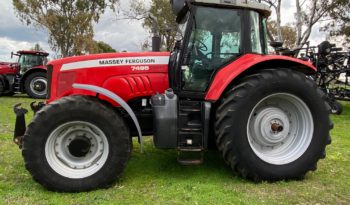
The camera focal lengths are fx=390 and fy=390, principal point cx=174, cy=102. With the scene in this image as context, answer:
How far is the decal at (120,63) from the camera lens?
5.00m

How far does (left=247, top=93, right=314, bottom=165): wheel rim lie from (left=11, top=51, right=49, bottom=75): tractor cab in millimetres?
16343

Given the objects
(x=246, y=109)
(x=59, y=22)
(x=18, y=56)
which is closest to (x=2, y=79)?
(x=18, y=56)

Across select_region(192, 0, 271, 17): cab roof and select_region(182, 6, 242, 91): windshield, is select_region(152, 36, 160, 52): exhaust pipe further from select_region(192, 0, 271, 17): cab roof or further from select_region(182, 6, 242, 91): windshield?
select_region(192, 0, 271, 17): cab roof

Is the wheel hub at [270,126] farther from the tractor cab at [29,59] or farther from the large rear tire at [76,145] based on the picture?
the tractor cab at [29,59]

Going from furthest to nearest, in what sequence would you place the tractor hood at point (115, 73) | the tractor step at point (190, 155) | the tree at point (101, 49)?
the tree at point (101, 49) → the tractor hood at point (115, 73) → the tractor step at point (190, 155)

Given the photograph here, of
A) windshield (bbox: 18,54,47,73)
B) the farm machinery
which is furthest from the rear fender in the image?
windshield (bbox: 18,54,47,73)

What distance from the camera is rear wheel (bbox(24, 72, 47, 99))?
57.8 ft

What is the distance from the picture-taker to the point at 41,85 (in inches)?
698

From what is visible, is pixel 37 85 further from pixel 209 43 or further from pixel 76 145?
pixel 209 43

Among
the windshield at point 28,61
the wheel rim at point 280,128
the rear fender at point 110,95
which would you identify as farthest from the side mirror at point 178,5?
the windshield at point 28,61

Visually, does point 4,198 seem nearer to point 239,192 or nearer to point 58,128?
point 58,128

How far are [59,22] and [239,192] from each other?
24.1 meters

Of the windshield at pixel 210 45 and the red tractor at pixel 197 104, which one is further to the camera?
the windshield at pixel 210 45

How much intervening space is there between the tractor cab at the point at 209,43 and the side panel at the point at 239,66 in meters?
0.10
